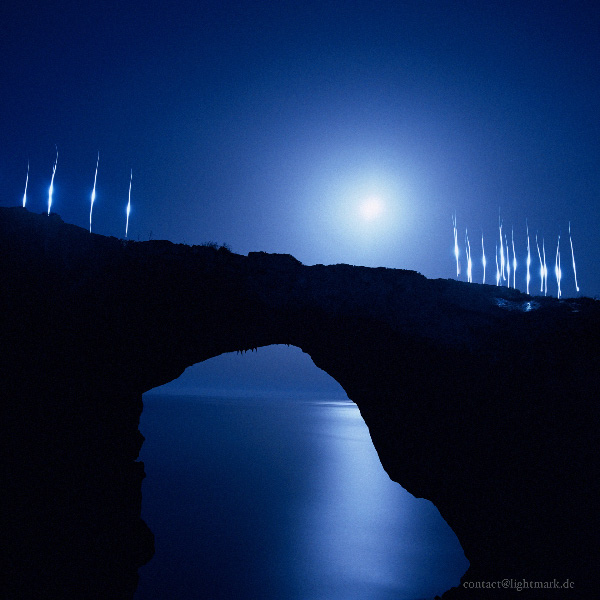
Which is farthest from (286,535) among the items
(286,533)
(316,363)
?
(316,363)

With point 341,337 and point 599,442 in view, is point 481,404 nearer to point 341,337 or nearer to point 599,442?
point 599,442

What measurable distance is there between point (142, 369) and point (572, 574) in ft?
51.6

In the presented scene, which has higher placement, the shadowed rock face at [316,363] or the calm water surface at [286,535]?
the shadowed rock face at [316,363]

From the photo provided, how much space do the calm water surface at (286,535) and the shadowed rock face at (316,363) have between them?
69.9 ft

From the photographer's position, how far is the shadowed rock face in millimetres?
10727

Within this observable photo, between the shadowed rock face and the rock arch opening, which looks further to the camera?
the rock arch opening

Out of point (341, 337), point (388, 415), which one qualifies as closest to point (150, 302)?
point (341, 337)

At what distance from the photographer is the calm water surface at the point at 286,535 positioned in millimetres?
29828

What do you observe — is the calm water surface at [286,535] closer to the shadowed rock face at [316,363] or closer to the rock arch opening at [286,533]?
the rock arch opening at [286,533]

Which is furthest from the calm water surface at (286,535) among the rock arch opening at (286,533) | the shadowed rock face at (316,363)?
the shadowed rock face at (316,363)

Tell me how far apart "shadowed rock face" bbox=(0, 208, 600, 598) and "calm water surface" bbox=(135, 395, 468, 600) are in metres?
21.3

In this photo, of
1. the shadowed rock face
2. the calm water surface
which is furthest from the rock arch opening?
the shadowed rock face

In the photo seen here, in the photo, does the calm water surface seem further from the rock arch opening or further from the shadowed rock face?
the shadowed rock face

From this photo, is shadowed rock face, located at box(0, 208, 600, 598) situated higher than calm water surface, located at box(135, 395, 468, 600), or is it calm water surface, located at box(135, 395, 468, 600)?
shadowed rock face, located at box(0, 208, 600, 598)
